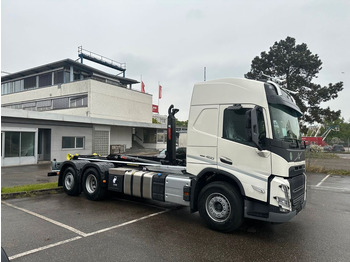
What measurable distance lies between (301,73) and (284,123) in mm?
18890

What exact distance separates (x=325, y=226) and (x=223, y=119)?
3.46m

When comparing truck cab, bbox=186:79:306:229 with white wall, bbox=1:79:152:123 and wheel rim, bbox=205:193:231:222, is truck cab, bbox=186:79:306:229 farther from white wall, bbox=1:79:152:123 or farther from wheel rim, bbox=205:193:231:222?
white wall, bbox=1:79:152:123

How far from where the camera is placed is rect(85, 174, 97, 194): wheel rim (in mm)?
7934

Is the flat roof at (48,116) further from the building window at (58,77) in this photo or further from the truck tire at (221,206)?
the truck tire at (221,206)

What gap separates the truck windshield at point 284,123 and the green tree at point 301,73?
16335 mm

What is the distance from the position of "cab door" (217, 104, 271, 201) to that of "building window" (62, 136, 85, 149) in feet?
58.8

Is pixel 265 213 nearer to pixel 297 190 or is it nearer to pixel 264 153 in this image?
pixel 297 190

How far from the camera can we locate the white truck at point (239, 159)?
4.87 m

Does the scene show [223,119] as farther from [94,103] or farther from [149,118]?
[149,118]

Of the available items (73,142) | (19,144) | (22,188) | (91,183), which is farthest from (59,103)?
(91,183)

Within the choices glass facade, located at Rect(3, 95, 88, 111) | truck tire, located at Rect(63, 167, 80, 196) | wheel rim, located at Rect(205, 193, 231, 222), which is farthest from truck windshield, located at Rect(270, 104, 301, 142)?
glass facade, located at Rect(3, 95, 88, 111)

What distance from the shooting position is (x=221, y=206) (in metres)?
5.37

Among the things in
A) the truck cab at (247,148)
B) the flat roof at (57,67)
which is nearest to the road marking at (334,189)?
the truck cab at (247,148)

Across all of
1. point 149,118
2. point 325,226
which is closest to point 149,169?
point 325,226
